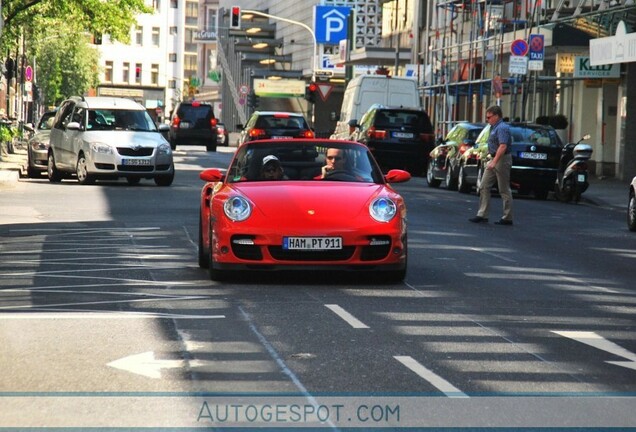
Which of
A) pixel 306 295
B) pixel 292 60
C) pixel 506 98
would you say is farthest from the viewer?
pixel 292 60

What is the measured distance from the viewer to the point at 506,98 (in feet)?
184

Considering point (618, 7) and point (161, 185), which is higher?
point (618, 7)

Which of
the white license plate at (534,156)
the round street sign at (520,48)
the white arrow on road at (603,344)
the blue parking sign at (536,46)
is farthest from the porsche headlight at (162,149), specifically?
the white arrow on road at (603,344)

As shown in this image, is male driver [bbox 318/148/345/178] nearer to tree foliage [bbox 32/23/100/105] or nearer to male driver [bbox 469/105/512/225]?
male driver [bbox 469/105/512/225]

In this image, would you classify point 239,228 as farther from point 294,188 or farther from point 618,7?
point 618,7

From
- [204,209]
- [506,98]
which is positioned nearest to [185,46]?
[506,98]

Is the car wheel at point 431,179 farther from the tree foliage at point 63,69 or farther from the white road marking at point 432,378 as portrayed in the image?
the tree foliage at point 63,69

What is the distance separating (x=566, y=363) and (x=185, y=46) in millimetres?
189581

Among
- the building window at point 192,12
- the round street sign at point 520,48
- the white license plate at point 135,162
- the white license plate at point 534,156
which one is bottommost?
the white license plate at point 135,162

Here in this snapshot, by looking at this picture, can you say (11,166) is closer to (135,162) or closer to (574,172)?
(135,162)

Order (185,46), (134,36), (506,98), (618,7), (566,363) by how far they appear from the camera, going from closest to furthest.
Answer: (566,363), (618,7), (506,98), (134,36), (185,46)

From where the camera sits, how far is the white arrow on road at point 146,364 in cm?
870

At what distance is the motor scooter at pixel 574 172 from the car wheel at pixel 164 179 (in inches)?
309

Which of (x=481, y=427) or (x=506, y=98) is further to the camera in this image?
(x=506, y=98)
